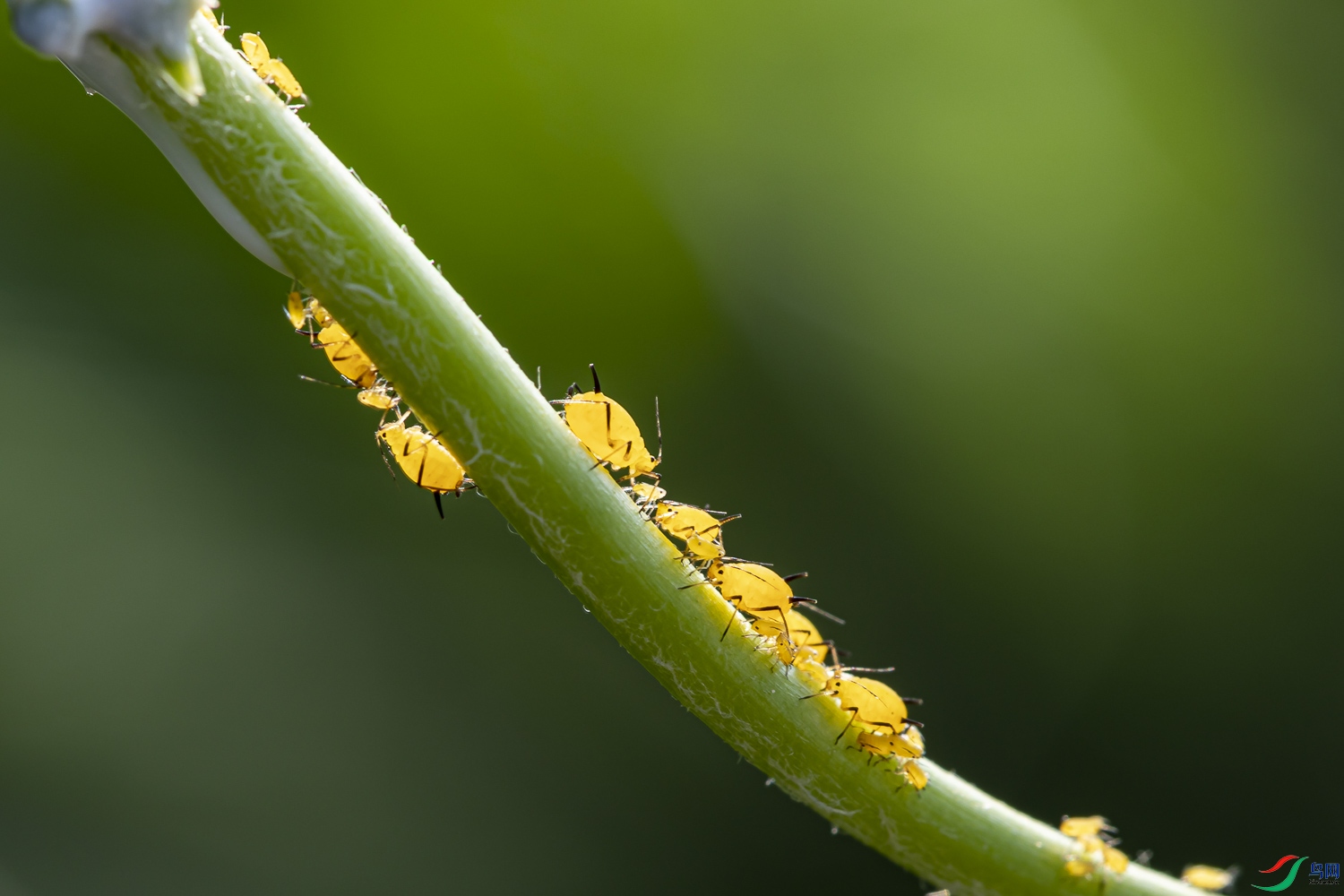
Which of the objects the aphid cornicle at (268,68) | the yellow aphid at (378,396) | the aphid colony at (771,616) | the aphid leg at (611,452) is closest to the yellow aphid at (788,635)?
the aphid colony at (771,616)

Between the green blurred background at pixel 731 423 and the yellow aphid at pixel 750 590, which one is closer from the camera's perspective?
the yellow aphid at pixel 750 590

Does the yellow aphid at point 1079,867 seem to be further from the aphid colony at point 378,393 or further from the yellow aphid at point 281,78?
the yellow aphid at point 281,78

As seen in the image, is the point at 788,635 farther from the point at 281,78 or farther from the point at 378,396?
the point at 281,78

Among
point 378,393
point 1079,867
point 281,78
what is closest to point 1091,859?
point 1079,867

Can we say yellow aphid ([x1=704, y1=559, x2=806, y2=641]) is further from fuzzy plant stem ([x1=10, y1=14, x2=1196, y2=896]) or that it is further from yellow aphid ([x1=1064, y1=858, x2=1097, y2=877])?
yellow aphid ([x1=1064, y1=858, x2=1097, y2=877])

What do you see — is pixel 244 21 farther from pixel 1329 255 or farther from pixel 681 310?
pixel 1329 255

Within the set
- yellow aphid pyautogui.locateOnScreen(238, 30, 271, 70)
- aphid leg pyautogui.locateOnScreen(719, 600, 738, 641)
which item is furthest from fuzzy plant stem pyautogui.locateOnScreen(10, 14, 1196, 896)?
yellow aphid pyautogui.locateOnScreen(238, 30, 271, 70)

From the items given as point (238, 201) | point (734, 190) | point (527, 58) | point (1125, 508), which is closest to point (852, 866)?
point (1125, 508)
